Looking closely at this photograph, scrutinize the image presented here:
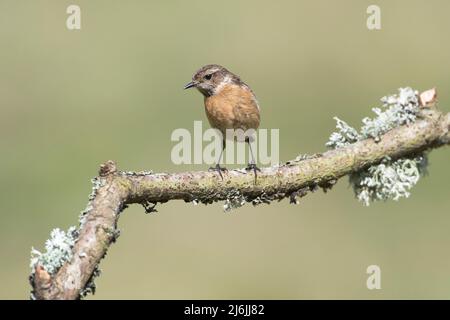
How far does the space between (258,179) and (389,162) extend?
652mm

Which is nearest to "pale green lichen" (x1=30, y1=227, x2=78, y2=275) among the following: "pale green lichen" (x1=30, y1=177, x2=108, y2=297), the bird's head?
"pale green lichen" (x1=30, y1=177, x2=108, y2=297)

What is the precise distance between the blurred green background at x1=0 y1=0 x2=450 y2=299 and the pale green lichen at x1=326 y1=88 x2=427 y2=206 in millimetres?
4843

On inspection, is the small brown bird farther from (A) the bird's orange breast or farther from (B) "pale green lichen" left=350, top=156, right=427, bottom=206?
(B) "pale green lichen" left=350, top=156, right=427, bottom=206

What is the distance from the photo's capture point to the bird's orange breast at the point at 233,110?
6383 mm

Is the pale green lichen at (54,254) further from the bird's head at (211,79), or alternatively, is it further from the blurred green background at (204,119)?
the blurred green background at (204,119)

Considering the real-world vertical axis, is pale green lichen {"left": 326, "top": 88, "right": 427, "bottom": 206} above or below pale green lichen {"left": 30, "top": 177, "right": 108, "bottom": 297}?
above

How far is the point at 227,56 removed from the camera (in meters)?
14.6

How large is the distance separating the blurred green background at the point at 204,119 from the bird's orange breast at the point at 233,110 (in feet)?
9.66

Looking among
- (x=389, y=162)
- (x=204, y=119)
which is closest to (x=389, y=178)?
(x=389, y=162)

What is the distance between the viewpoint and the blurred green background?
9805 millimetres

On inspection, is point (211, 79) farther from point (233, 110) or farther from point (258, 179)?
point (258, 179)

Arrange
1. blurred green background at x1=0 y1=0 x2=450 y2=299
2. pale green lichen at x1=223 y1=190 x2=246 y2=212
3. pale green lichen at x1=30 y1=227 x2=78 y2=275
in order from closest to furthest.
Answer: pale green lichen at x1=30 y1=227 x2=78 y2=275 → pale green lichen at x1=223 y1=190 x2=246 y2=212 → blurred green background at x1=0 y1=0 x2=450 y2=299

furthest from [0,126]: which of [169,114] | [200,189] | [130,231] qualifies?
[200,189]

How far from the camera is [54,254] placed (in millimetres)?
3191
